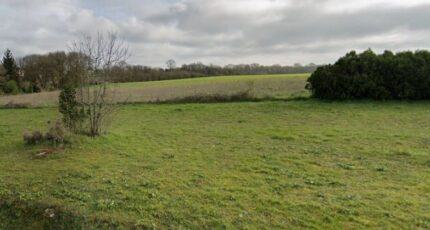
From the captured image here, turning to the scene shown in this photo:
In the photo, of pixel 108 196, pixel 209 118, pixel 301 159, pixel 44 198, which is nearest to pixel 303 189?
pixel 301 159

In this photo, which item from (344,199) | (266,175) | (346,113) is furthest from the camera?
(346,113)

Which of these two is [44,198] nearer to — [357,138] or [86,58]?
[86,58]

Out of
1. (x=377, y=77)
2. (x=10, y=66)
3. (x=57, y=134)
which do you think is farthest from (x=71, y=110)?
(x=10, y=66)

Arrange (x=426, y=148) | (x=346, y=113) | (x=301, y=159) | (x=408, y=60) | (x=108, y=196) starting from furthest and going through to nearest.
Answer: (x=408, y=60) → (x=346, y=113) → (x=426, y=148) → (x=301, y=159) → (x=108, y=196)

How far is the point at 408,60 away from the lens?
15648 millimetres

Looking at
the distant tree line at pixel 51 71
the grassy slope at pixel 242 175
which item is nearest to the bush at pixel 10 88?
the distant tree line at pixel 51 71

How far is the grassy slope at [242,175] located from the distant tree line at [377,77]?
5.25 meters

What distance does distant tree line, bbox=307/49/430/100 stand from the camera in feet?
50.5

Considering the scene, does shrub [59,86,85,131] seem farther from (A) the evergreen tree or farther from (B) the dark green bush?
(A) the evergreen tree

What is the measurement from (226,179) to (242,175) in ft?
1.15

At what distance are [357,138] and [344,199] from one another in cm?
442

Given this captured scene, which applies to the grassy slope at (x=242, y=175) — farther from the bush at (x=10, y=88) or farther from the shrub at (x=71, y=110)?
the bush at (x=10, y=88)

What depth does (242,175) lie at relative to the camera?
19.7 feet

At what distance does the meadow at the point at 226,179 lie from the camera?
14.4 feet
